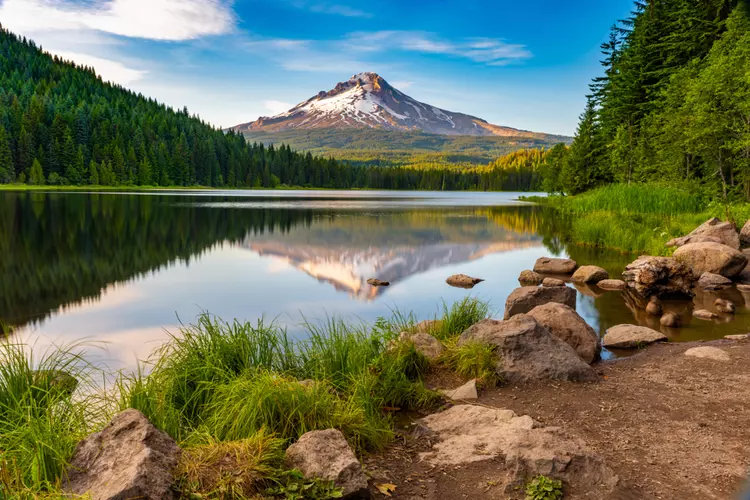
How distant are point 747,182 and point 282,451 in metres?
28.2

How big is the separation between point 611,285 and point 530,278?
265 cm

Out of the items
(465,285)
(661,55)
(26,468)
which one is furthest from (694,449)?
(661,55)

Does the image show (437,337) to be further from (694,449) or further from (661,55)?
(661,55)

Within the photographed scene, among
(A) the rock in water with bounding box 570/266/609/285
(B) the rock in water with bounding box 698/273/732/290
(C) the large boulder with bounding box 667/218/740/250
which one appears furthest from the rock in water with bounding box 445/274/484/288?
(C) the large boulder with bounding box 667/218/740/250

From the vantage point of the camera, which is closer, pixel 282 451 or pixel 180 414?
pixel 282 451

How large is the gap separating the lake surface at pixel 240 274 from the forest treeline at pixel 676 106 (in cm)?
821

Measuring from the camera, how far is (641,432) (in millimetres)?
5867

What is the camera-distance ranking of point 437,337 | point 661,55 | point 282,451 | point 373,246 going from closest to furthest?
point 282,451 → point 437,337 → point 373,246 → point 661,55

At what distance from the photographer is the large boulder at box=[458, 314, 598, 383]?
775cm

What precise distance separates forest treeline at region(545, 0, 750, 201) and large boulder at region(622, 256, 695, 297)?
7388 mm

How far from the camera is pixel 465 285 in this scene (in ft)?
59.2

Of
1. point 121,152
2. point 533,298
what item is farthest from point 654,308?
point 121,152

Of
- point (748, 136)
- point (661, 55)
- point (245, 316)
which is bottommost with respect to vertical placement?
point (245, 316)

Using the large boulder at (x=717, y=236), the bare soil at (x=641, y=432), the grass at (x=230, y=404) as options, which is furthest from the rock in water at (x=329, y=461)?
the large boulder at (x=717, y=236)
